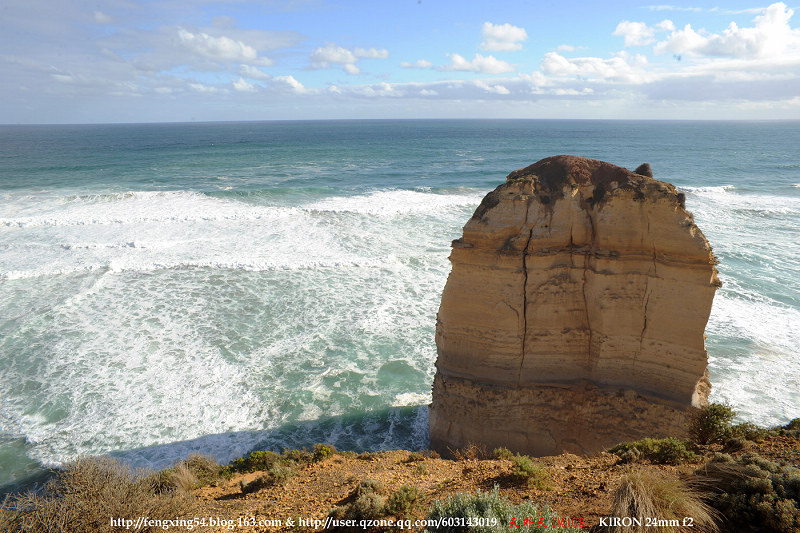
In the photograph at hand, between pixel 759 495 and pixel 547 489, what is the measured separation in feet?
7.55

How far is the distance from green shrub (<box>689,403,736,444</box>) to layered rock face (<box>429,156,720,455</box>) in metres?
0.29

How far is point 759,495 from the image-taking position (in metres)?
4.71

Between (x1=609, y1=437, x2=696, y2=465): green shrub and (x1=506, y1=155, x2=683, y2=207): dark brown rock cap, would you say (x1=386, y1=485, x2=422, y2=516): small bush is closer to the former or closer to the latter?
(x1=609, y1=437, x2=696, y2=465): green shrub

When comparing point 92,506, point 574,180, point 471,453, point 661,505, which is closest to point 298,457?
point 471,453

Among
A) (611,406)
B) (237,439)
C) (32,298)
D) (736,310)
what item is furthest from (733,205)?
(32,298)

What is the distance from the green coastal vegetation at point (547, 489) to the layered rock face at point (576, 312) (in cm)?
107

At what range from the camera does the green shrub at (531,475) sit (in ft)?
20.2

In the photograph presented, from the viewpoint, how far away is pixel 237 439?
10.1 metres

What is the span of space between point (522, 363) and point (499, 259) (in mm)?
2021

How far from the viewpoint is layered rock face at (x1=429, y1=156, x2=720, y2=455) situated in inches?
301

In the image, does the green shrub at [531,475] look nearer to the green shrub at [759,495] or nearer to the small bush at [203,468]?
the green shrub at [759,495]

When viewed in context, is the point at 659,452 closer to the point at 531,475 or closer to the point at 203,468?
the point at 531,475

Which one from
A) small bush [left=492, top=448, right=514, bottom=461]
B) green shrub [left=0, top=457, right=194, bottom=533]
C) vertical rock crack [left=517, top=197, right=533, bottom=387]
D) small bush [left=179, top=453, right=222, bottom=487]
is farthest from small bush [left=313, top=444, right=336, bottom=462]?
vertical rock crack [left=517, top=197, right=533, bottom=387]

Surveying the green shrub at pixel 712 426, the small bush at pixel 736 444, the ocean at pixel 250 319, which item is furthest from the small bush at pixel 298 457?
the small bush at pixel 736 444
